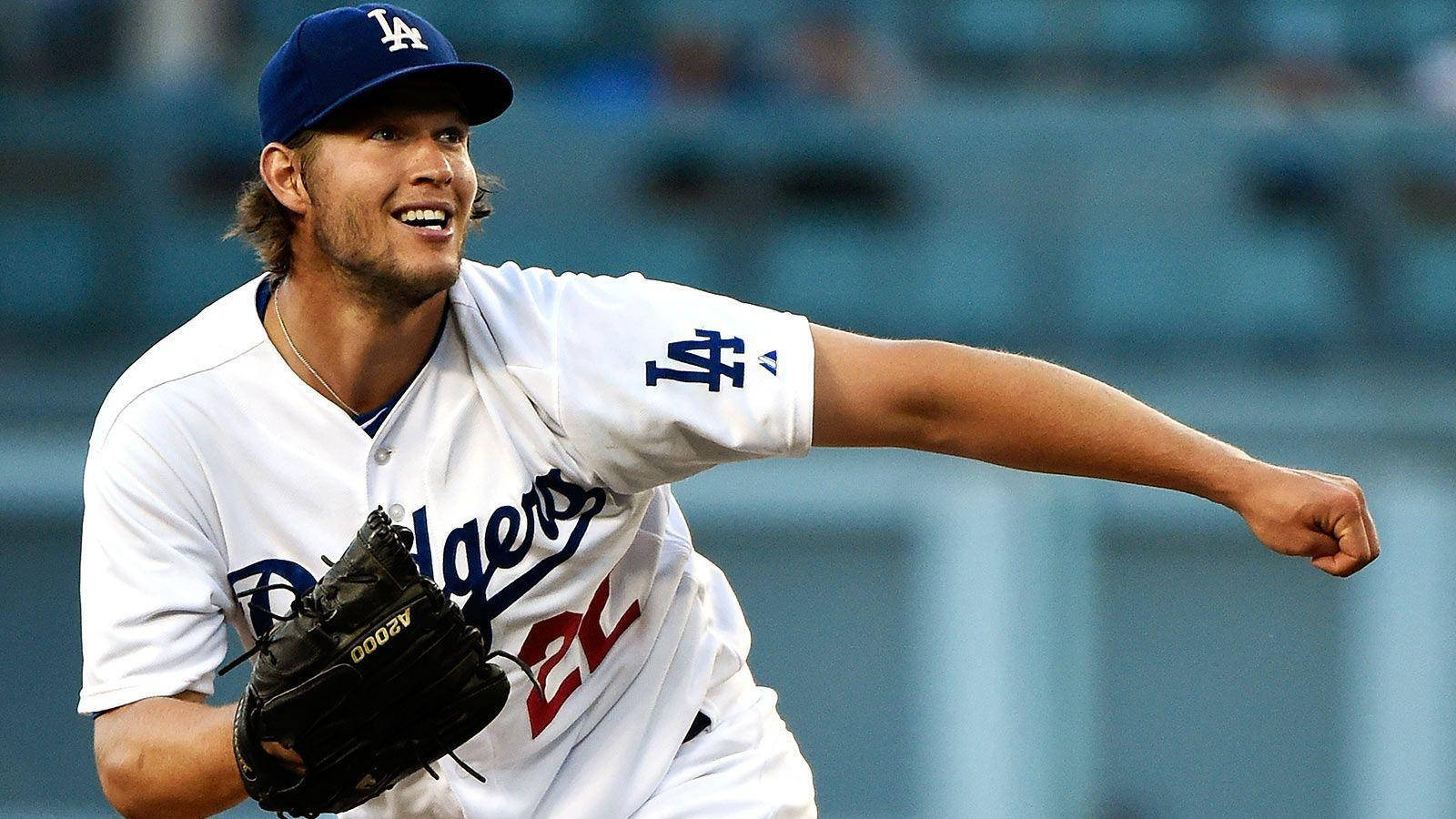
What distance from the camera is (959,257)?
8.07 meters

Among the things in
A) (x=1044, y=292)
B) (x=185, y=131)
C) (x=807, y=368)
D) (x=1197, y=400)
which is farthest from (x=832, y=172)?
(x=807, y=368)

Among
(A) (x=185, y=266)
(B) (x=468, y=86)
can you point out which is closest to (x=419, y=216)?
(B) (x=468, y=86)

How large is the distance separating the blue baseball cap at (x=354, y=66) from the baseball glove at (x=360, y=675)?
0.69 meters

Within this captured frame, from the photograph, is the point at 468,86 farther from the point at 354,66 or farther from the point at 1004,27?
the point at 1004,27

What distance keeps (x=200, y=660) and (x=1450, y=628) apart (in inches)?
247

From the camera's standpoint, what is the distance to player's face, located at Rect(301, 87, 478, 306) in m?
2.97

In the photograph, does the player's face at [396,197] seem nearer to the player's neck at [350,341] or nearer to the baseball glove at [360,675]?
the player's neck at [350,341]

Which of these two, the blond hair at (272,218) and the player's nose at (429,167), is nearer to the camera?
the player's nose at (429,167)

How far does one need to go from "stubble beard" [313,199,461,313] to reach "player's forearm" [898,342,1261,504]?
742mm

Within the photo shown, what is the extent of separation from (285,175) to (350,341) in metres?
0.31

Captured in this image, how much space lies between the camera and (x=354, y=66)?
296cm

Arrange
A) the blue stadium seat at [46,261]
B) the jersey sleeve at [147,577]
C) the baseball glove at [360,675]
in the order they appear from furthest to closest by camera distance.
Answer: the blue stadium seat at [46,261] < the jersey sleeve at [147,577] < the baseball glove at [360,675]

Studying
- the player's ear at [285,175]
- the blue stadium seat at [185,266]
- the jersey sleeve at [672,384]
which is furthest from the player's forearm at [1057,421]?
the blue stadium seat at [185,266]

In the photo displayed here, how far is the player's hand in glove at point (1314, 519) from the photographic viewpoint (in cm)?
286
